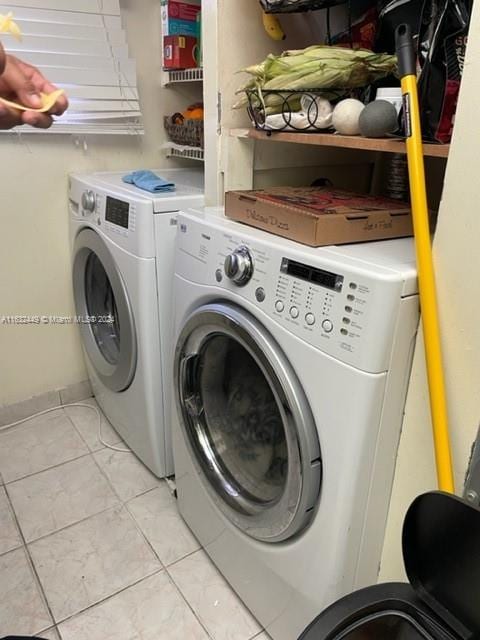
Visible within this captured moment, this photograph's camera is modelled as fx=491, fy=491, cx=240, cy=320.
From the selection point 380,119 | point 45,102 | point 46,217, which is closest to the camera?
point 45,102

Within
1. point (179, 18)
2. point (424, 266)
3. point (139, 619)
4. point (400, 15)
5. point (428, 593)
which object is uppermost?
point (179, 18)

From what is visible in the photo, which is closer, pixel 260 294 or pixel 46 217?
pixel 260 294

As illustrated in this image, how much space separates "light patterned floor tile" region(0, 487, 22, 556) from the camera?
4.95 ft

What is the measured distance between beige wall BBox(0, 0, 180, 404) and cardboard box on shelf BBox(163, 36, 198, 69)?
18 cm

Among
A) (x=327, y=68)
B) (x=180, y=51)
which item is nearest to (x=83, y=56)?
(x=180, y=51)

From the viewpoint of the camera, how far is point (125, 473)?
182cm

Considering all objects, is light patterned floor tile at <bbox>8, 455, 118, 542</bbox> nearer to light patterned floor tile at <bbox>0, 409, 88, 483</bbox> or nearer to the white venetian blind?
light patterned floor tile at <bbox>0, 409, 88, 483</bbox>

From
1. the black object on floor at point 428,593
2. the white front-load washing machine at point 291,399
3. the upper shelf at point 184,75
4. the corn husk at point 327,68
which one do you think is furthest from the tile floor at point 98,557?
the upper shelf at point 184,75

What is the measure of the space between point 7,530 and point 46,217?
1133mm

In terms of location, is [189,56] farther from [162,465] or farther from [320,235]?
[162,465]

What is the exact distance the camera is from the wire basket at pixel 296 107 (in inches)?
45.0

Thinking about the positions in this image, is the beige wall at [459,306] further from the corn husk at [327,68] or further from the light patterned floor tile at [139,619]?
the light patterned floor tile at [139,619]

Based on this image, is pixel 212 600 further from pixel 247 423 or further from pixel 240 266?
pixel 240 266

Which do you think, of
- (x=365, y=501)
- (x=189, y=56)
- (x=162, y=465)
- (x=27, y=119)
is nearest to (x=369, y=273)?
(x=365, y=501)
